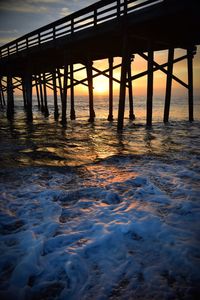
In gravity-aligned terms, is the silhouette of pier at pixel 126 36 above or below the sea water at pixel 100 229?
above

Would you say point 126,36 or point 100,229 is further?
point 126,36

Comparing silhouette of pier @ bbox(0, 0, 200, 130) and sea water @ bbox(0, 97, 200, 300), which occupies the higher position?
silhouette of pier @ bbox(0, 0, 200, 130)

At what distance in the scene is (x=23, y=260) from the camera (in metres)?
2.06

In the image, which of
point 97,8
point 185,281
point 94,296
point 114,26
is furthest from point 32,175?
point 97,8

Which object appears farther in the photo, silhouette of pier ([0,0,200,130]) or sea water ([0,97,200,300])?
silhouette of pier ([0,0,200,130])

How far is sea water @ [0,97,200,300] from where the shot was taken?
180cm

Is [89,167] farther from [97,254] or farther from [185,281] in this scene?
[185,281]

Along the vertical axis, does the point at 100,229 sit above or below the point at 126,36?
below

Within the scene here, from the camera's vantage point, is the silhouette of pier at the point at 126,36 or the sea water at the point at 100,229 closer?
the sea water at the point at 100,229

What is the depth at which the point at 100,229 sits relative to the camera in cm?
249

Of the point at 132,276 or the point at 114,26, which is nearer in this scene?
the point at 132,276

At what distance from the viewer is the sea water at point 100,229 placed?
180cm

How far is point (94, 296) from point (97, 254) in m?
0.45

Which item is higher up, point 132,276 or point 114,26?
point 114,26
